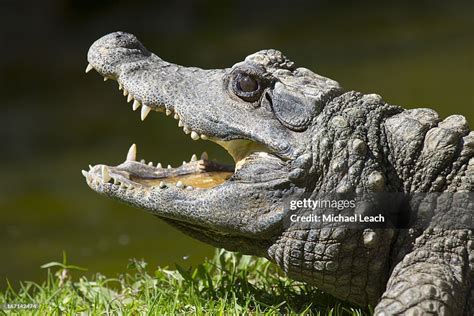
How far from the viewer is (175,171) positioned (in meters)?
4.79

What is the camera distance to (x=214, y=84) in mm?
4520

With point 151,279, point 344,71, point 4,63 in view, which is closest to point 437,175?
point 151,279

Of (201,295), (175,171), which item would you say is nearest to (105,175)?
(175,171)

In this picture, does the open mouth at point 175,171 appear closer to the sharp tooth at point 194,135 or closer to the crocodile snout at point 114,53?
the sharp tooth at point 194,135

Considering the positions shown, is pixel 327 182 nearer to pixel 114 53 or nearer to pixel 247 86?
pixel 247 86

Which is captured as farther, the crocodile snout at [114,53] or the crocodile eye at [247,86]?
the crocodile snout at [114,53]

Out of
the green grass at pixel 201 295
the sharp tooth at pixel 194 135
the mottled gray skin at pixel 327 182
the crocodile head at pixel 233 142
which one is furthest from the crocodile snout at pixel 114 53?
the green grass at pixel 201 295

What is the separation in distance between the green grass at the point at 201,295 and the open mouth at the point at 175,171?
0.54 meters

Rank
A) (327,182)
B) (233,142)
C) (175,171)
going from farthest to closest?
(175,171) → (233,142) → (327,182)

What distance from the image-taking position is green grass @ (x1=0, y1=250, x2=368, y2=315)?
173 inches

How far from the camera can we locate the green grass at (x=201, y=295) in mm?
4402

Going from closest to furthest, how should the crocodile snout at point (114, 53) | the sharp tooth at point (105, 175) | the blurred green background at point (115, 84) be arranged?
the sharp tooth at point (105, 175), the crocodile snout at point (114, 53), the blurred green background at point (115, 84)

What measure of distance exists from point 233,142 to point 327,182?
565 mm

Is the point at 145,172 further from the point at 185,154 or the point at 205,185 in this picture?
the point at 185,154
